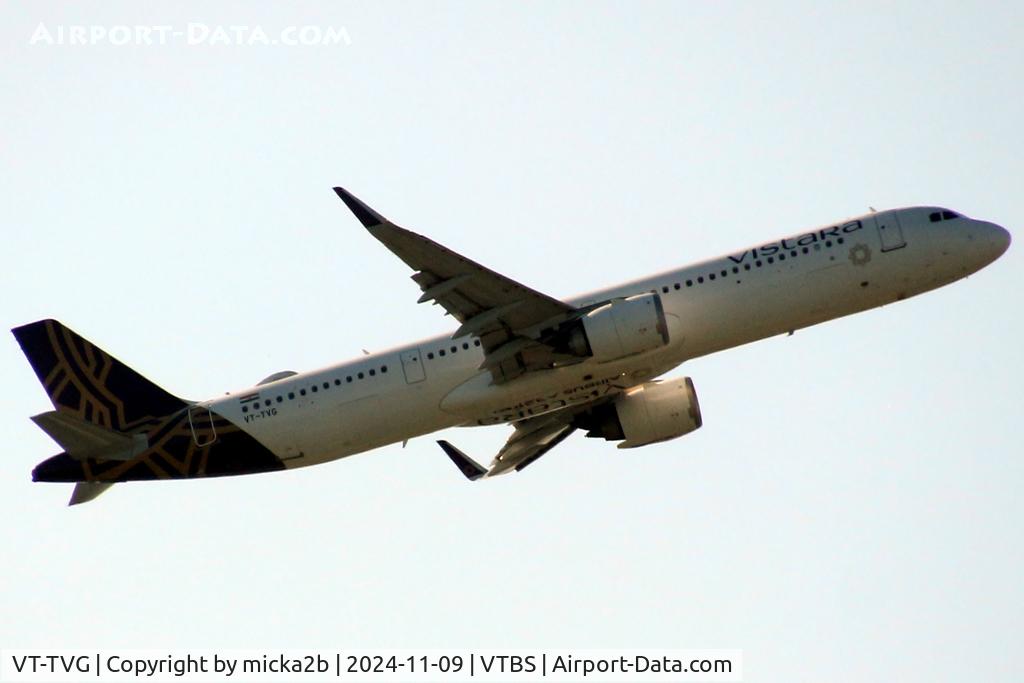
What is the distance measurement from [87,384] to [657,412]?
61.8 ft

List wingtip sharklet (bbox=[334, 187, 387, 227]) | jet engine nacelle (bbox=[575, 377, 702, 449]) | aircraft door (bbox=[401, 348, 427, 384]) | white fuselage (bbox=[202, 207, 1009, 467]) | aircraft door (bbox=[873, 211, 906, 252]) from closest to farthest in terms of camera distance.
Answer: wingtip sharklet (bbox=[334, 187, 387, 227]), white fuselage (bbox=[202, 207, 1009, 467]), aircraft door (bbox=[873, 211, 906, 252]), aircraft door (bbox=[401, 348, 427, 384]), jet engine nacelle (bbox=[575, 377, 702, 449])

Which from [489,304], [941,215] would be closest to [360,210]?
[489,304]

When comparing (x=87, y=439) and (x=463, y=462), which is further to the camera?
(x=463, y=462)

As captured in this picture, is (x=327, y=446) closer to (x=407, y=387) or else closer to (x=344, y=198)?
(x=407, y=387)

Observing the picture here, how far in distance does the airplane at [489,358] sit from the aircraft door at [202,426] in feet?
0.16

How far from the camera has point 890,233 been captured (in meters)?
50.9

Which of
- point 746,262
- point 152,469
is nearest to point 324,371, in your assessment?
point 152,469

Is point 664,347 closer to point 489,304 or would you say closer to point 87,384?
point 489,304

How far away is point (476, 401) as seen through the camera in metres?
50.9

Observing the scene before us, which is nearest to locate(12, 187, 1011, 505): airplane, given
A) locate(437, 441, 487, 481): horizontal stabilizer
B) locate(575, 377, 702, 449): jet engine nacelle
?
locate(575, 377, 702, 449): jet engine nacelle

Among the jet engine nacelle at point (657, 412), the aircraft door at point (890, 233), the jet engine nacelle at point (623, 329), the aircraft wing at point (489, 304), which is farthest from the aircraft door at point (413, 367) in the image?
the aircraft door at point (890, 233)

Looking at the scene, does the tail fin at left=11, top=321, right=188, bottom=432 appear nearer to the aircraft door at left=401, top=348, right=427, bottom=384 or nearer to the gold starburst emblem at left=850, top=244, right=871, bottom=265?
the aircraft door at left=401, top=348, right=427, bottom=384

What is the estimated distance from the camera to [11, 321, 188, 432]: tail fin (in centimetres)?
5256

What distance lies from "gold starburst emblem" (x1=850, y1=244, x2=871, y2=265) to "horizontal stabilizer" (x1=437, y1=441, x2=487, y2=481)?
15723 mm
